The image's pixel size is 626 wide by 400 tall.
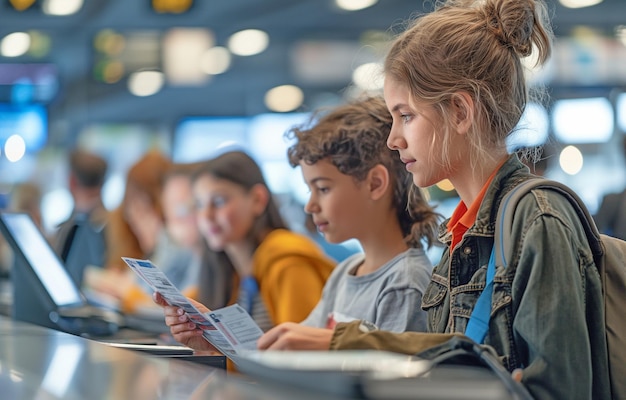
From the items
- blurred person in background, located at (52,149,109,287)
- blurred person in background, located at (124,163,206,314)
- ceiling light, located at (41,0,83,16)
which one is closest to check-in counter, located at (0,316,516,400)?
blurred person in background, located at (124,163,206,314)

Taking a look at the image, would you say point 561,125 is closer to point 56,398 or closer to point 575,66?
point 575,66

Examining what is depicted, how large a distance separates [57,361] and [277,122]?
20.7 ft

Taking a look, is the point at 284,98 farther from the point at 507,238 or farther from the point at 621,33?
the point at 507,238

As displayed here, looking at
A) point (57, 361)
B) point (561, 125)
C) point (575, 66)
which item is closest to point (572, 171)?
point (561, 125)

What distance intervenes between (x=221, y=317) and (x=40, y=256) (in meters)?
1.20

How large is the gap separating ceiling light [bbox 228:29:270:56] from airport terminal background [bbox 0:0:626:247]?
0.06 feet

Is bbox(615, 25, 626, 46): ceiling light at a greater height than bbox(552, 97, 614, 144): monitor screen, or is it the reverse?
bbox(615, 25, 626, 46): ceiling light

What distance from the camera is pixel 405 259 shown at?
86.7 inches

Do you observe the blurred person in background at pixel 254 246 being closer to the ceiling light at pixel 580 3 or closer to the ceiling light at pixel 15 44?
the ceiling light at pixel 580 3

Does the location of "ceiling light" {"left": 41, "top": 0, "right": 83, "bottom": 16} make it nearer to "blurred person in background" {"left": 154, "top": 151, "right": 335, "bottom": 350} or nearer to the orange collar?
"blurred person in background" {"left": 154, "top": 151, "right": 335, "bottom": 350}

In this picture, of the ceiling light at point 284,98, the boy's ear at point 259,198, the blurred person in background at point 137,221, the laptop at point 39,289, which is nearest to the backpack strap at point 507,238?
the laptop at point 39,289

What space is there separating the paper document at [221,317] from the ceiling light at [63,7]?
683 centimetres

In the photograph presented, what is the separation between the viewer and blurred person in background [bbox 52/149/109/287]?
18.0ft

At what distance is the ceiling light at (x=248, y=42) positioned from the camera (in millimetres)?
7703
